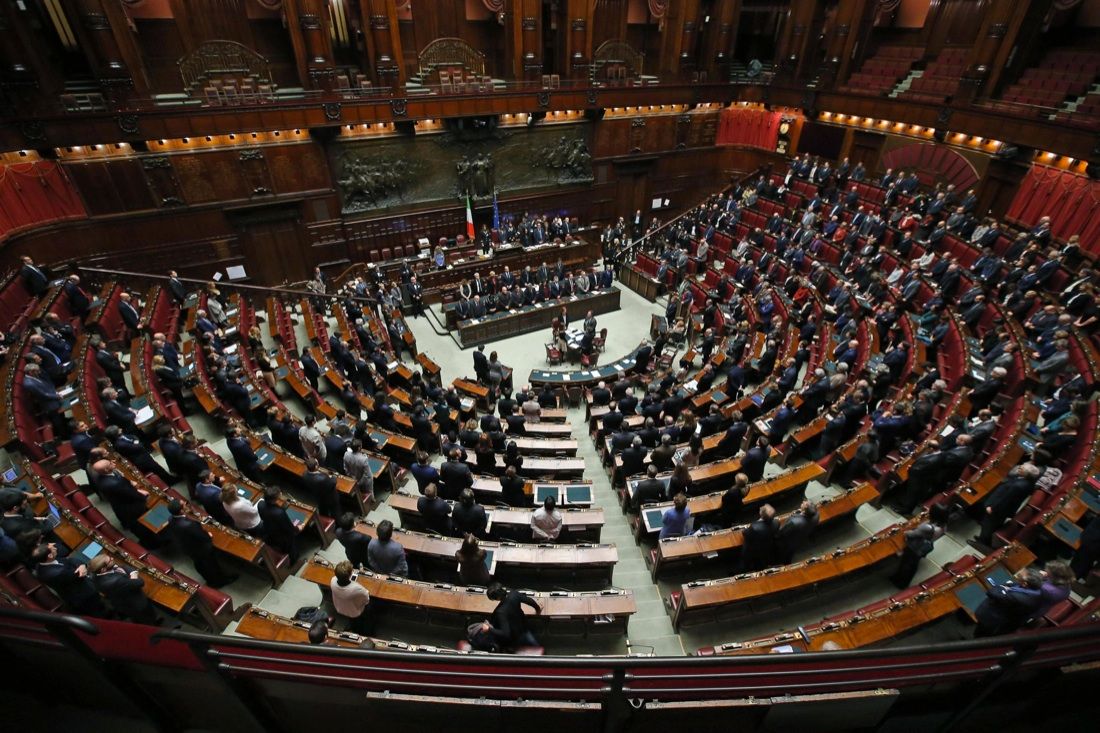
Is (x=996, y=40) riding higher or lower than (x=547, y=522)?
higher

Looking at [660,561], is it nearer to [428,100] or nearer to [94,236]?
[428,100]

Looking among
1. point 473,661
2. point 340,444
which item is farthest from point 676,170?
point 473,661

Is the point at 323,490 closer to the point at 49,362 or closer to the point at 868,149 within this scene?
the point at 49,362

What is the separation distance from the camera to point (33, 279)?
10.6 meters

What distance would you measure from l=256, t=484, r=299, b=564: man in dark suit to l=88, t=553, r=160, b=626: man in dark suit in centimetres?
126

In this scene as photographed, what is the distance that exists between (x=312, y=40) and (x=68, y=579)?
50.4 feet

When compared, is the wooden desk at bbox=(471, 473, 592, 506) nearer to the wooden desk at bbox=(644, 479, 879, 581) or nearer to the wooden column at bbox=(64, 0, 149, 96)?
the wooden desk at bbox=(644, 479, 879, 581)

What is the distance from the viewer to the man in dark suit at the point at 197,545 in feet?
18.3

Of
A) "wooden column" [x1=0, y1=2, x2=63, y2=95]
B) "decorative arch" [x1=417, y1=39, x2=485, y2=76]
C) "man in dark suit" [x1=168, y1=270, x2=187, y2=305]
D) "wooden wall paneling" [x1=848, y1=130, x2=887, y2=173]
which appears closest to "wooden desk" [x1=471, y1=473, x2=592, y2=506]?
"man in dark suit" [x1=168, y1=270, x2=187, y2=305]

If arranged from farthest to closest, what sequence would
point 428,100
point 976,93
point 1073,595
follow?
point 428,100, point 976,93, point 1073,595

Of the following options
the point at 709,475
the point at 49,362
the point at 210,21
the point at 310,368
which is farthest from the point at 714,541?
the point at 210,21

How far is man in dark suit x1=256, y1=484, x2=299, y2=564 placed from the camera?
592 centimetres

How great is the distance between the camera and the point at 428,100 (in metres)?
16.2

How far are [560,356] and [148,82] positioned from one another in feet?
44.6
